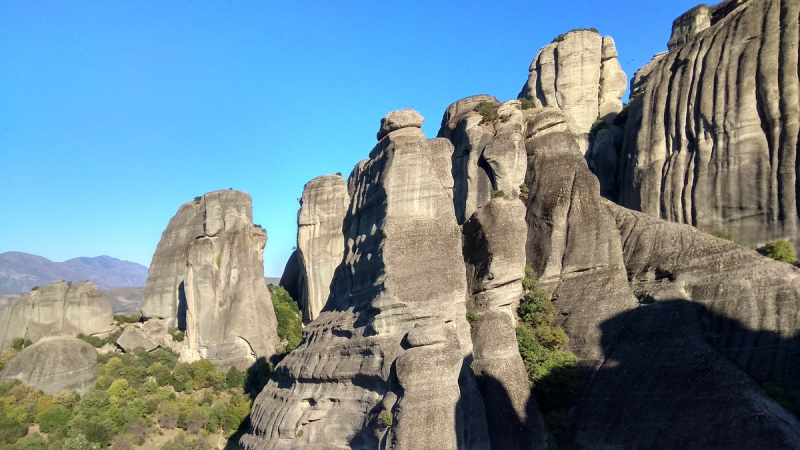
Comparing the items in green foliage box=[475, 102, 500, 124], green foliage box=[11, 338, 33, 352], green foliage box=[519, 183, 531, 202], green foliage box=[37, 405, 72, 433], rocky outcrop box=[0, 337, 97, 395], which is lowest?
green foliage box=[37, 405, 72, 433]

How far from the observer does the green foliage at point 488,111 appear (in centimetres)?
2967

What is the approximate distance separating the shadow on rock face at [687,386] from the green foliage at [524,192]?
8.73 meters

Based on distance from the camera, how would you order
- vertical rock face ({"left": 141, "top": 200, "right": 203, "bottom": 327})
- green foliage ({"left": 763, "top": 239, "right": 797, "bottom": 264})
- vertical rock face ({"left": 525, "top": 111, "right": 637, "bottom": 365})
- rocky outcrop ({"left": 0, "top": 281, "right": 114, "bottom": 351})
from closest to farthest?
vertical rock face ({"left": 525, "top": 111, "right": 637, "bottom": 365}) → green foliage ({"left": 763, "top": 239, "right": 797, "bottom": 264}) → rocky outcrop ({"left": 0, "top": 281, "right": 114, "bottom": 351}) → vertical rock face ({"left": 141, "top": 200, "right": 203, "bottom": 327})

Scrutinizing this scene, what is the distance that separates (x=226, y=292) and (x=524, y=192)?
73.2ft

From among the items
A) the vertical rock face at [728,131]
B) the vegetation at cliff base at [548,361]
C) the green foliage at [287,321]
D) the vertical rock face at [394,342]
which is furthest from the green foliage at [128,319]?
the vertical rock face at [728,131]

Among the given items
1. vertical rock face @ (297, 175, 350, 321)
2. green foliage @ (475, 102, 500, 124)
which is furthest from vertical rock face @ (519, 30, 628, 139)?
vertical rock face @ (297, 175, 350, 321)

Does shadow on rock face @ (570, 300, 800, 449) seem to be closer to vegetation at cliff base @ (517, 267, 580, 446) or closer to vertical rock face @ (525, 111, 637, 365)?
vegetation at cliff base @ (517, 267, 580, 446)

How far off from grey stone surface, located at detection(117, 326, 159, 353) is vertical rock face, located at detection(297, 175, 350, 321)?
38.0 ft

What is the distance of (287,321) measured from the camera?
132 ft

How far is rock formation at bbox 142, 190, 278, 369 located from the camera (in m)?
36.8

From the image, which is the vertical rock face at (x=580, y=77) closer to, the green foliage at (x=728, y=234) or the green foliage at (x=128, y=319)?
the green foliage at (x=728, y=234)

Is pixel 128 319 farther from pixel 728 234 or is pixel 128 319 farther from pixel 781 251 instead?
pixel 781 251

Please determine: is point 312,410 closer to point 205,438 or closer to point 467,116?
point 205,438

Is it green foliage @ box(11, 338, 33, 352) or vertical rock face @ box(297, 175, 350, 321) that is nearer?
green foliage @ box(11, 338, 33, 352)
